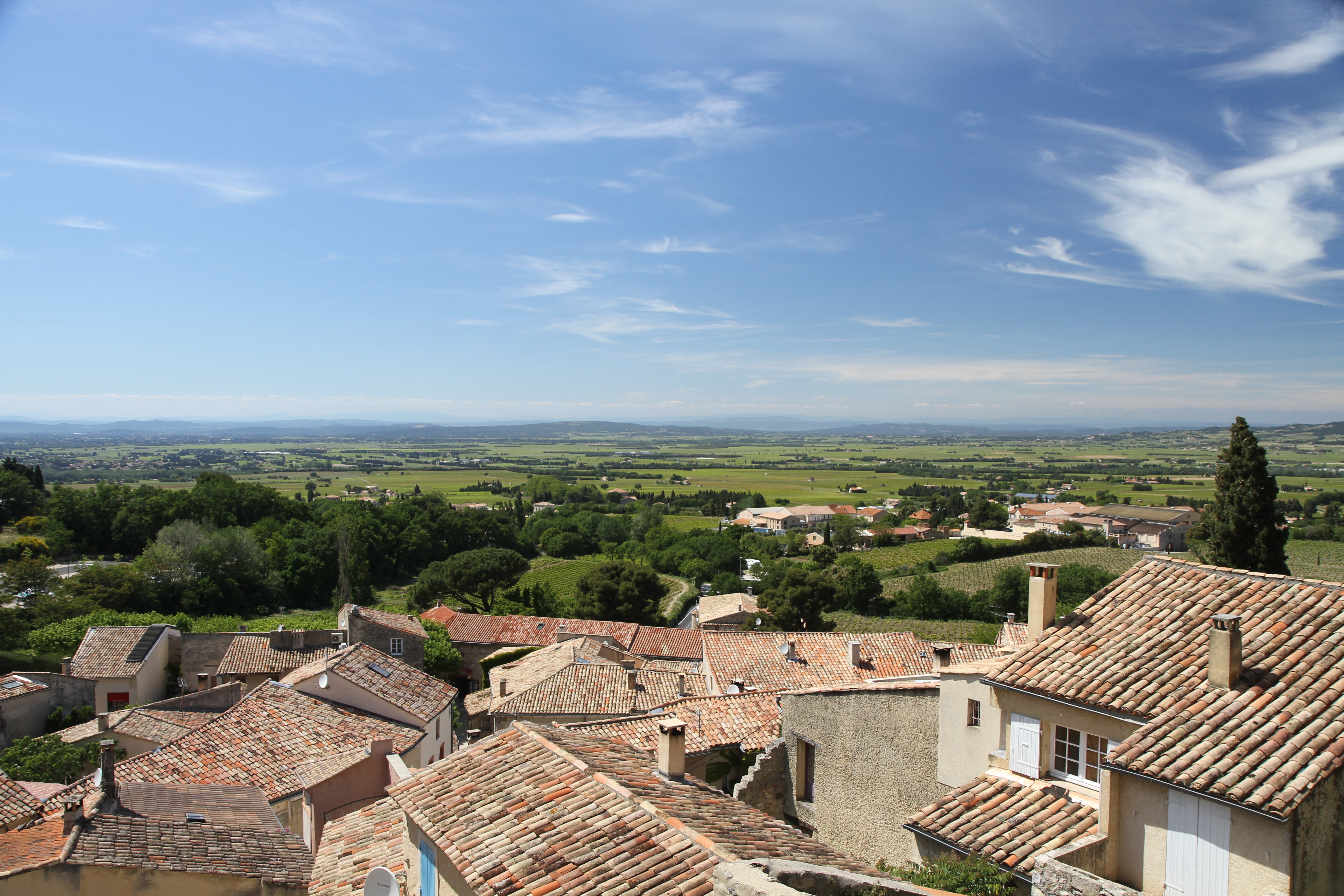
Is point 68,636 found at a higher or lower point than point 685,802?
lower

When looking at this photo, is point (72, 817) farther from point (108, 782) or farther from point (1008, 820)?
point (1008, 820)

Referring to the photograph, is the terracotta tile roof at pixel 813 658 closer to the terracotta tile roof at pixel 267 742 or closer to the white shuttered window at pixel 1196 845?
the terracotta tile roof at pixel 267 742

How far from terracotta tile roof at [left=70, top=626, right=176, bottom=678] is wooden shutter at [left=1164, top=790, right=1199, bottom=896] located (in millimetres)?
34985

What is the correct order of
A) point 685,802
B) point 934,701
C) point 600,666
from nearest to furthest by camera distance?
point 685,802 → point 934,701 → point 600,666

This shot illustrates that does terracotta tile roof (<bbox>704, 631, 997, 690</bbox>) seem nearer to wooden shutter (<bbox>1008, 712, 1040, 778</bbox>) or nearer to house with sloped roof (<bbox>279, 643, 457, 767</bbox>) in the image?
house with sloped roof (<bbox>279, 643, 457, 767</bbox>)

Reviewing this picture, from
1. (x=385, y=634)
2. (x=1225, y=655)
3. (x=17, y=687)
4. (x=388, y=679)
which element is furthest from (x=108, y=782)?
(x=385, y=634)

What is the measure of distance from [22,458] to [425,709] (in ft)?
732

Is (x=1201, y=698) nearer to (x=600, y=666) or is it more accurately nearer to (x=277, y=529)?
(x=600, y=666)

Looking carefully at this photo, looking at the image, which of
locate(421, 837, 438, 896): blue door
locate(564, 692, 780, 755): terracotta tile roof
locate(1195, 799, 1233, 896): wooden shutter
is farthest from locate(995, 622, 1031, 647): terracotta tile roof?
locate(421, 837, 438, 896): blue door

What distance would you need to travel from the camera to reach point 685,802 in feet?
28.5

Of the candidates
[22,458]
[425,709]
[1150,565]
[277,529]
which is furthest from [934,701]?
[22,458]

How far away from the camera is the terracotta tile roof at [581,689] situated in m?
23.4

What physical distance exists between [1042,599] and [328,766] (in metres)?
13.3

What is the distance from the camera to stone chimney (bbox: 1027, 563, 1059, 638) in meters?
10.2
